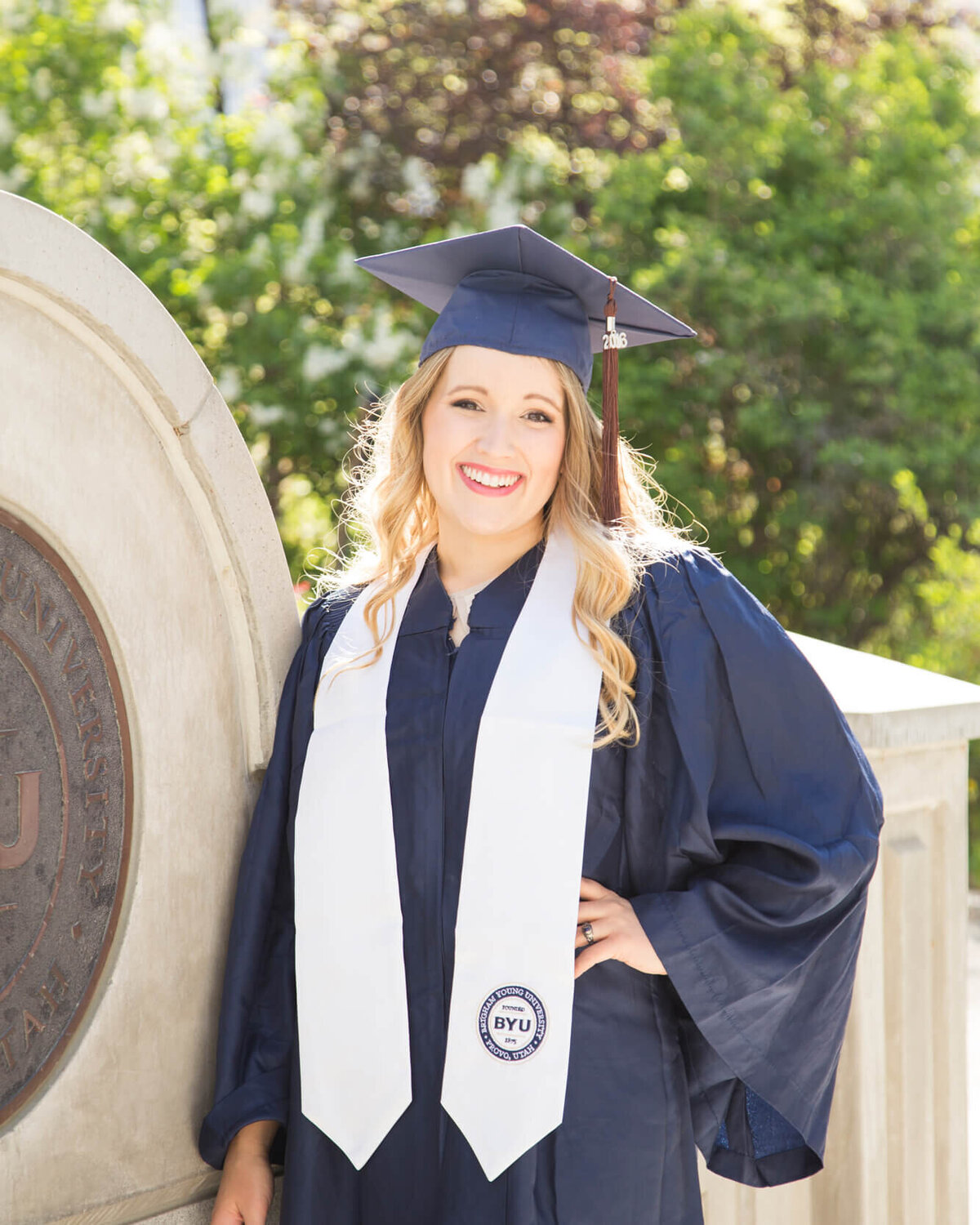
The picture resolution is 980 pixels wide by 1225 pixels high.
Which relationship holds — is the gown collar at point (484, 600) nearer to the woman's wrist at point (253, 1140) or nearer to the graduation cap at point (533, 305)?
the graduation cap at point (533, 305)

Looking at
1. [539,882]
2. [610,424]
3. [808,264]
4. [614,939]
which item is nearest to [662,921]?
[614,939]

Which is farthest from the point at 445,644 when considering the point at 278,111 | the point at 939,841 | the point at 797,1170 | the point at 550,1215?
the point at 278,111

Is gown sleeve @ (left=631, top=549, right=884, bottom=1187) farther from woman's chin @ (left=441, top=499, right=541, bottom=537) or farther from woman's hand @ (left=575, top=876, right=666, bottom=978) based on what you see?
woman's chin @ (left=441, top=499, right=541, bottom=537)

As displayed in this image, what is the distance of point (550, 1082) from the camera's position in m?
1.80

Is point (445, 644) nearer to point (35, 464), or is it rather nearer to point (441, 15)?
point (35, 464)

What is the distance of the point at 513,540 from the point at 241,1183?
105 cm

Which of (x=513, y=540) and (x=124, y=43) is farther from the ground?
(x=124, y=43)

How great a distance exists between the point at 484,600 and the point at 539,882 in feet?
1.43

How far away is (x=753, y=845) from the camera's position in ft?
6.16

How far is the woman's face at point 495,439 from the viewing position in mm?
1967

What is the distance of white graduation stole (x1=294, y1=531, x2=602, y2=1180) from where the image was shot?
181 cm

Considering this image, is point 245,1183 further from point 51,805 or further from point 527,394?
point 527,394

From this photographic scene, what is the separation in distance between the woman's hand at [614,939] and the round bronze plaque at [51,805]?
673mm

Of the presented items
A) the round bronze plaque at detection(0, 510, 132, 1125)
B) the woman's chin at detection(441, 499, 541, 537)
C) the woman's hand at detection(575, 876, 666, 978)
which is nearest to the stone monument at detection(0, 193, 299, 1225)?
the round bronze plaque at detection(0, 510, 132, 1125)
